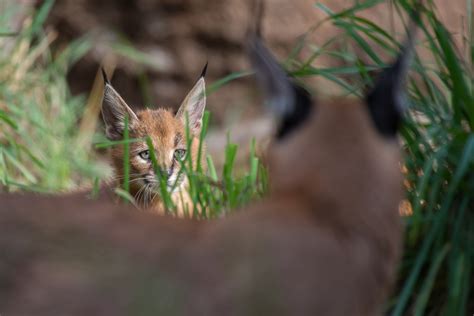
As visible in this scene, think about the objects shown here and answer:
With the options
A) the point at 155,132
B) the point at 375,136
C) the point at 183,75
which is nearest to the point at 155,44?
the point at 183,75

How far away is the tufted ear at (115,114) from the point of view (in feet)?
16.0

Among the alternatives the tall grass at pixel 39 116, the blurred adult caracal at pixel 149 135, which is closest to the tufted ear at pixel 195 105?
the blurred adult caracal at pixel 149 135

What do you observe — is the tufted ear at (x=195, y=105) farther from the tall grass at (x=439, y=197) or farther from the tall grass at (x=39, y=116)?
the tall grass at (x=439, y=197)

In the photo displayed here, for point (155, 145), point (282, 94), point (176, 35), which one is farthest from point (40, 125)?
point (176, 35)

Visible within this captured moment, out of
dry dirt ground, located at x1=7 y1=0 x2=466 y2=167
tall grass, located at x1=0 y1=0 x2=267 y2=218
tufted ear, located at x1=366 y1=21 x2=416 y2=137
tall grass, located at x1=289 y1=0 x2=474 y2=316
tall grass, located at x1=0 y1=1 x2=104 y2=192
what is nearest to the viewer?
tufted ear, located at x1=366 y1=21 x2=416 y2=137

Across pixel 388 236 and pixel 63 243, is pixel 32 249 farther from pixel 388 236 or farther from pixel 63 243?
pixel 388 236

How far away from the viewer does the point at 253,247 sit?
2.40 m

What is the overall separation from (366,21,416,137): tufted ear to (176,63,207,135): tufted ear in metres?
2.21

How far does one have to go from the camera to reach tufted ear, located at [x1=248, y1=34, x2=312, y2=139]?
2.51 metres

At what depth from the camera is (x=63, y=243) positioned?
250 centimetres

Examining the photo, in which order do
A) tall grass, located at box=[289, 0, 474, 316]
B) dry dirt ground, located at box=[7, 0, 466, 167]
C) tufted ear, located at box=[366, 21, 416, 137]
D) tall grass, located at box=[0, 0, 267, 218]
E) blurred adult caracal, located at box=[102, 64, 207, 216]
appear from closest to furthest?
tufted ear, located at box=[366, 21, 416, 137]
tall grass, located at box=[289, 0, 474, 316]
blurred adult caracal, located at box=[102, 64, 207, 216]
tall grass, located at box=[0, 0, 267, 218]
dry dirt ground, located at box=[7, 0, 466, 167]

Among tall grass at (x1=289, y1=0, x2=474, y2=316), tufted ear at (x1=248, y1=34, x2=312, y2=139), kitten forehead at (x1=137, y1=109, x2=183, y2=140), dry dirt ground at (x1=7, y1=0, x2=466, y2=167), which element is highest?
dry dirt ground at (x1=7, y1=0, x2=466, y2=167)

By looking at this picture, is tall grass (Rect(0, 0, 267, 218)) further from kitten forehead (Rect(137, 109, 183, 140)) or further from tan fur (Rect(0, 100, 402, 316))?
tan fur (Rect(0, 100, 402, 316))

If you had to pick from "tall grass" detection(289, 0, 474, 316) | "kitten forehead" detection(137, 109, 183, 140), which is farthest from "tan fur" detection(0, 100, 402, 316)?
"kitten forehead" detection(137, 109, 183, 140)
